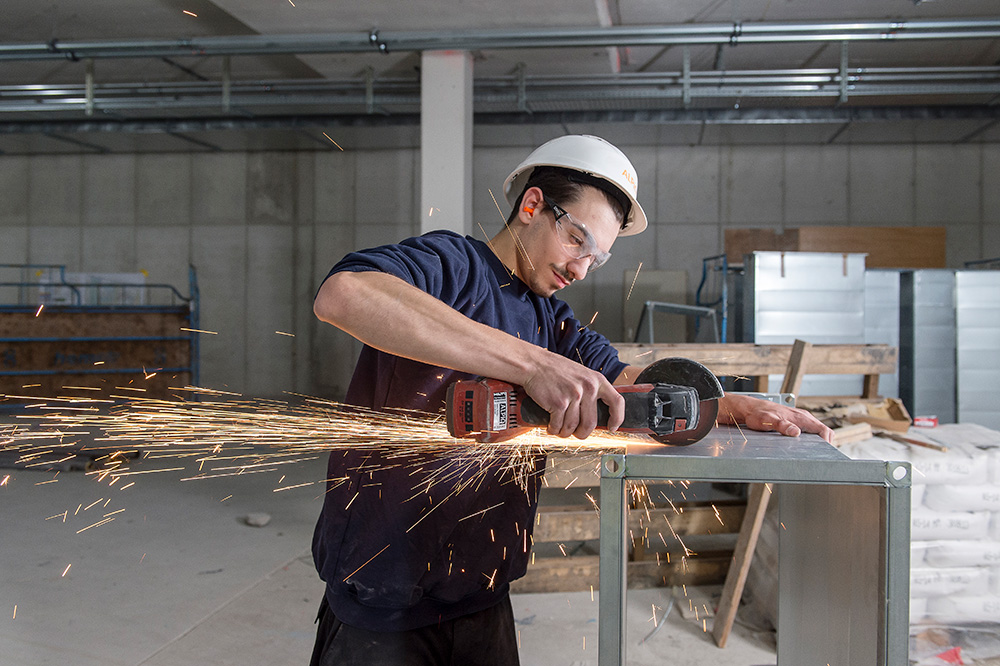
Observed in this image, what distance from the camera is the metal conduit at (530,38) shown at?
5.08 meters

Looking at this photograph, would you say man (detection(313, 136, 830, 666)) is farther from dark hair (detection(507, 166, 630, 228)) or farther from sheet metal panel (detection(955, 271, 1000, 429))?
sheet metal panel (detection(955, 271, 1000, 429))

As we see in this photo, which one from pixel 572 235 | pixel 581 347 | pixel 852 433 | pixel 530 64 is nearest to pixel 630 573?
pixel 852 433

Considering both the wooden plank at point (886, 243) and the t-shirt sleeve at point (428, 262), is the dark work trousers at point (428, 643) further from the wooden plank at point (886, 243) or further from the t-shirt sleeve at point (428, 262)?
the wooden plank at point (886, 243)

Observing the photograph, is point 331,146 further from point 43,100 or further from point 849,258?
point 849,258

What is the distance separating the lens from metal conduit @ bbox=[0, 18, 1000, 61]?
16.7 feet

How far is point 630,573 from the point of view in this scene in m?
3.68

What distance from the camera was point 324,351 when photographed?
1090 centimetres

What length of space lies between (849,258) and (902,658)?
6594 millimetres

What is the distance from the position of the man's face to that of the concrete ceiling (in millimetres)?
4268

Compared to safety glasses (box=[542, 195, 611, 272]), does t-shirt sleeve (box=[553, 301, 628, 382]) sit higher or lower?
lower

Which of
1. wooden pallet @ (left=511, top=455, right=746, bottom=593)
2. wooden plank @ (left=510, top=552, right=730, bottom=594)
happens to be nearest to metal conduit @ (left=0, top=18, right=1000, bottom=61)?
wooden pallet @ (left=511, top=455, right=746, bottom=593)

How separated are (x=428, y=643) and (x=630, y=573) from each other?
2.46 meters

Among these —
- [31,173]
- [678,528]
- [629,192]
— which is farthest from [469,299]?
[31,173]

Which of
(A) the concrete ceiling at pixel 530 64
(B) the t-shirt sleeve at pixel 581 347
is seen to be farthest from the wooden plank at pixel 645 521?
(A) the concrete ceiling at pixel 530 64
